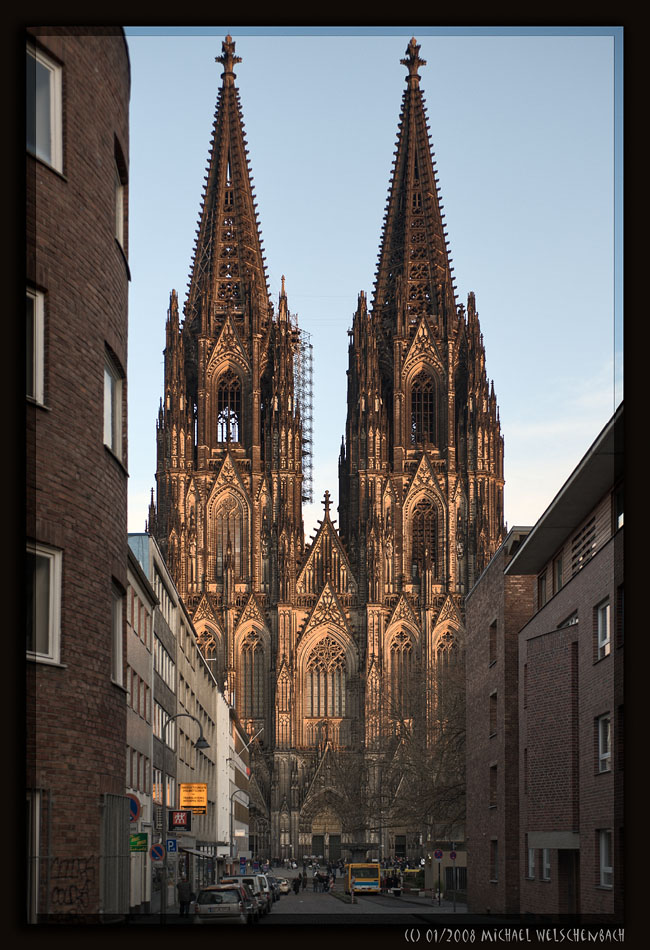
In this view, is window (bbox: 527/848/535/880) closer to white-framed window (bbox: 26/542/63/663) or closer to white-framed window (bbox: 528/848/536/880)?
white-framed window (bbox: 528/848/536/880)

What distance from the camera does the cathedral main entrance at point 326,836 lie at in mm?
108125

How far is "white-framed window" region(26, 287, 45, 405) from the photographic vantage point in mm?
17000

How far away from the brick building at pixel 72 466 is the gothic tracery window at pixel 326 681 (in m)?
89.7

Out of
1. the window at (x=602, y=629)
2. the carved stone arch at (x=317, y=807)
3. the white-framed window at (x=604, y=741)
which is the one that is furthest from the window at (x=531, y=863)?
the carved stone arch at (x=317, y=807)

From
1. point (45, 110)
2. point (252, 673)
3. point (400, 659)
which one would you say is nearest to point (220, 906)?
point (45, 110)

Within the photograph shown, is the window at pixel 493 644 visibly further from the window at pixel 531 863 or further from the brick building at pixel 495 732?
the window at pixel 531 863

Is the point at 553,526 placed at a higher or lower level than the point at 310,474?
lower

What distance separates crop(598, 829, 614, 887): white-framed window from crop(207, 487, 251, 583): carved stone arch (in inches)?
3175

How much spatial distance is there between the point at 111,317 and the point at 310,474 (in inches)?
4227

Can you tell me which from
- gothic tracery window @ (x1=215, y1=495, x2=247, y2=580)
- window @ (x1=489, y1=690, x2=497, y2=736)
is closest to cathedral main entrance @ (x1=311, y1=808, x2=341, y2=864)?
gothic tracery window @ (x1=215, y1=495, x2=247, y2=580)

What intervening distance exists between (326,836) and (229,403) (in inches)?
1195

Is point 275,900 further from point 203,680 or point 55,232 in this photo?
point 55,232

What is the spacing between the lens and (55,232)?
1756 centimetres

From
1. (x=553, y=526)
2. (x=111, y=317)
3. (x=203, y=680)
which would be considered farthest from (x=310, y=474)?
(x=111, y=317)
